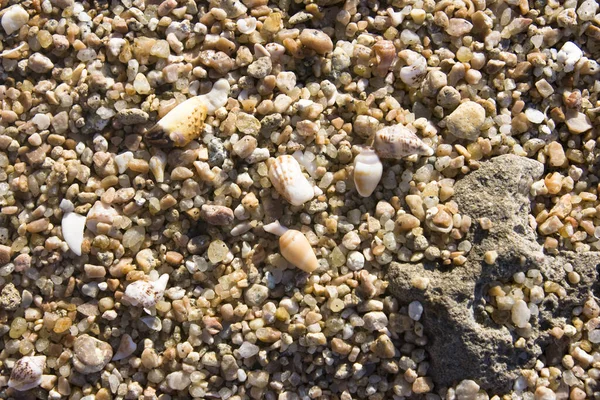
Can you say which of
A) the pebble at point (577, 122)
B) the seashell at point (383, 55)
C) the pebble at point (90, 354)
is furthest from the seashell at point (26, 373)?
the pebble at point (577, 122)

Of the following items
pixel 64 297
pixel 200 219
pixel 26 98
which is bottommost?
pixel 64 297

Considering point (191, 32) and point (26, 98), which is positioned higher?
point (191, 32)

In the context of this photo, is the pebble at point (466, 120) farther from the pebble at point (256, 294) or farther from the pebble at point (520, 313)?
the pebble at point (256, 294)

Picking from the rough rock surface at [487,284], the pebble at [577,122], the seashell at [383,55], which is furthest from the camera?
the pebble at [577,122]

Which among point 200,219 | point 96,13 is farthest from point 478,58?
point 96,13

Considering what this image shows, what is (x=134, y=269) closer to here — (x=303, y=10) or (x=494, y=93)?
(x=303, y=10)

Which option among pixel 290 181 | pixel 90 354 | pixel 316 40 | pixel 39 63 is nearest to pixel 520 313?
pixel 290 181


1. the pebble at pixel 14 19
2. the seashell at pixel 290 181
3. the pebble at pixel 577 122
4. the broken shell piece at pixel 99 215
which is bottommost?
the broken shell piece at pixel 99 215

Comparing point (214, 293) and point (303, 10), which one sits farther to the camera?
point (303, 10)
